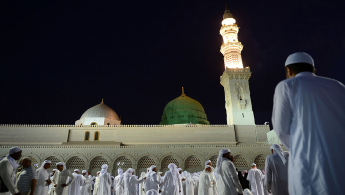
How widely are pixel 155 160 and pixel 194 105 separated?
38.9 ft

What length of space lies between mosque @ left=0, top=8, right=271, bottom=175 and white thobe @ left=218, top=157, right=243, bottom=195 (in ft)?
52.9

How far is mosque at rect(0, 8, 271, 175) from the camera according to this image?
1967 cm

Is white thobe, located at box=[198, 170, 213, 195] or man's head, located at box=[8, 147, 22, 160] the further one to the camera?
white thobe, located at box=[198, 170, 213, 195]

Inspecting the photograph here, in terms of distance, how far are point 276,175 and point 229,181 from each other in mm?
825

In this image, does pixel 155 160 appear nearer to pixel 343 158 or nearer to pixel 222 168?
pixel 222 168

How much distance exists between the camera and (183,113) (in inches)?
1137

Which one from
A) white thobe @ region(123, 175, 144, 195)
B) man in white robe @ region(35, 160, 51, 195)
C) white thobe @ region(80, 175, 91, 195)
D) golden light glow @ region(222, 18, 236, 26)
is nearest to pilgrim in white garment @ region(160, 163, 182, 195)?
white thobe @ region(123, 175, 144, 195)

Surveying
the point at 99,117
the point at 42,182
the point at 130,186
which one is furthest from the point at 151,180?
the point at 99,117

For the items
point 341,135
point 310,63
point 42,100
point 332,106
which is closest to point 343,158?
point 341,135

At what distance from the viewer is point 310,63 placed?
78.3 inches

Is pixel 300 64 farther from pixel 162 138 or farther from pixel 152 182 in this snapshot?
pixel 162 138

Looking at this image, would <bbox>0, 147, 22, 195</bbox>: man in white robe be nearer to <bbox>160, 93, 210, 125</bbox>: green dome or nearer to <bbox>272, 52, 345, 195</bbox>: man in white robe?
<bbox>272, 52, 345, 195</bbox>: man in white robe

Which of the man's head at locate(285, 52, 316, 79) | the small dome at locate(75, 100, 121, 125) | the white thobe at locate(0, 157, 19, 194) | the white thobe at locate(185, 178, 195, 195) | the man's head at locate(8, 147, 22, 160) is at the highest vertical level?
the small dome at locate(75, 100, 121, 125)

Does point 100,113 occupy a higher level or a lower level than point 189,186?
higher
